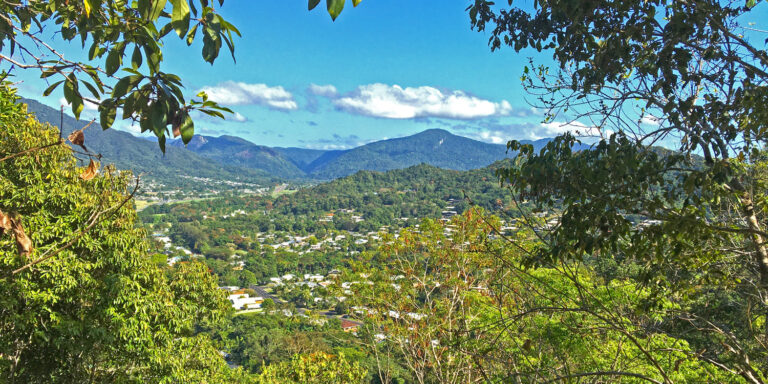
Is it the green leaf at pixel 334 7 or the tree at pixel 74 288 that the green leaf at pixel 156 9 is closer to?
the green leaf at pixel 334 7

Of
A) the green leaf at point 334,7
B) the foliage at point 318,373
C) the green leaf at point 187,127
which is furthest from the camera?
the foliage at point 318,373

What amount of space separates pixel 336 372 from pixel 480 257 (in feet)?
12.6

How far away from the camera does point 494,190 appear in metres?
48.9

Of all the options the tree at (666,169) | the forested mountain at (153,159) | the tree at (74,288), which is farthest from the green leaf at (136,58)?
the forested mountain at (153,159)

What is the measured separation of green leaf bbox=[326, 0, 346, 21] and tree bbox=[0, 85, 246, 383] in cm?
406

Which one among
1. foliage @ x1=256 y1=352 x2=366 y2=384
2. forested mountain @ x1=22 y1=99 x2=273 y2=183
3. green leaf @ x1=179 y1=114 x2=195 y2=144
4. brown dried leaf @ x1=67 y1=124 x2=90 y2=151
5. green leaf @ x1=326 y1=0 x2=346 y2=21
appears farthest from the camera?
forested mountain @ x1=22 y1=99 x2=273 y2=183

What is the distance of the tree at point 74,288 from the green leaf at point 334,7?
160 inches

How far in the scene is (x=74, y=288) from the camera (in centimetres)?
447

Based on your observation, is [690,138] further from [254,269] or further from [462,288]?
[254,269]

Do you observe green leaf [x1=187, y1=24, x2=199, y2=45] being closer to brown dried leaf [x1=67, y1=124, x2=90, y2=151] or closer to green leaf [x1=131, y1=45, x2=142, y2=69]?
green leaf [x1=131, y1=45, x2=142, y2=69]

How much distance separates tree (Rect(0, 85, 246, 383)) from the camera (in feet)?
13.3

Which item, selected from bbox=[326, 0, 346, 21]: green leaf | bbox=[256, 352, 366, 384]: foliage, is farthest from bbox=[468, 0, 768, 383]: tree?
bbox=[256, 352, 366, 384]: foliage

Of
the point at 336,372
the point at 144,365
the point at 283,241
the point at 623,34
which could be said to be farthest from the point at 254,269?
the point at 623,34

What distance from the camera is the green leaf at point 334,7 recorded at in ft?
2.43
